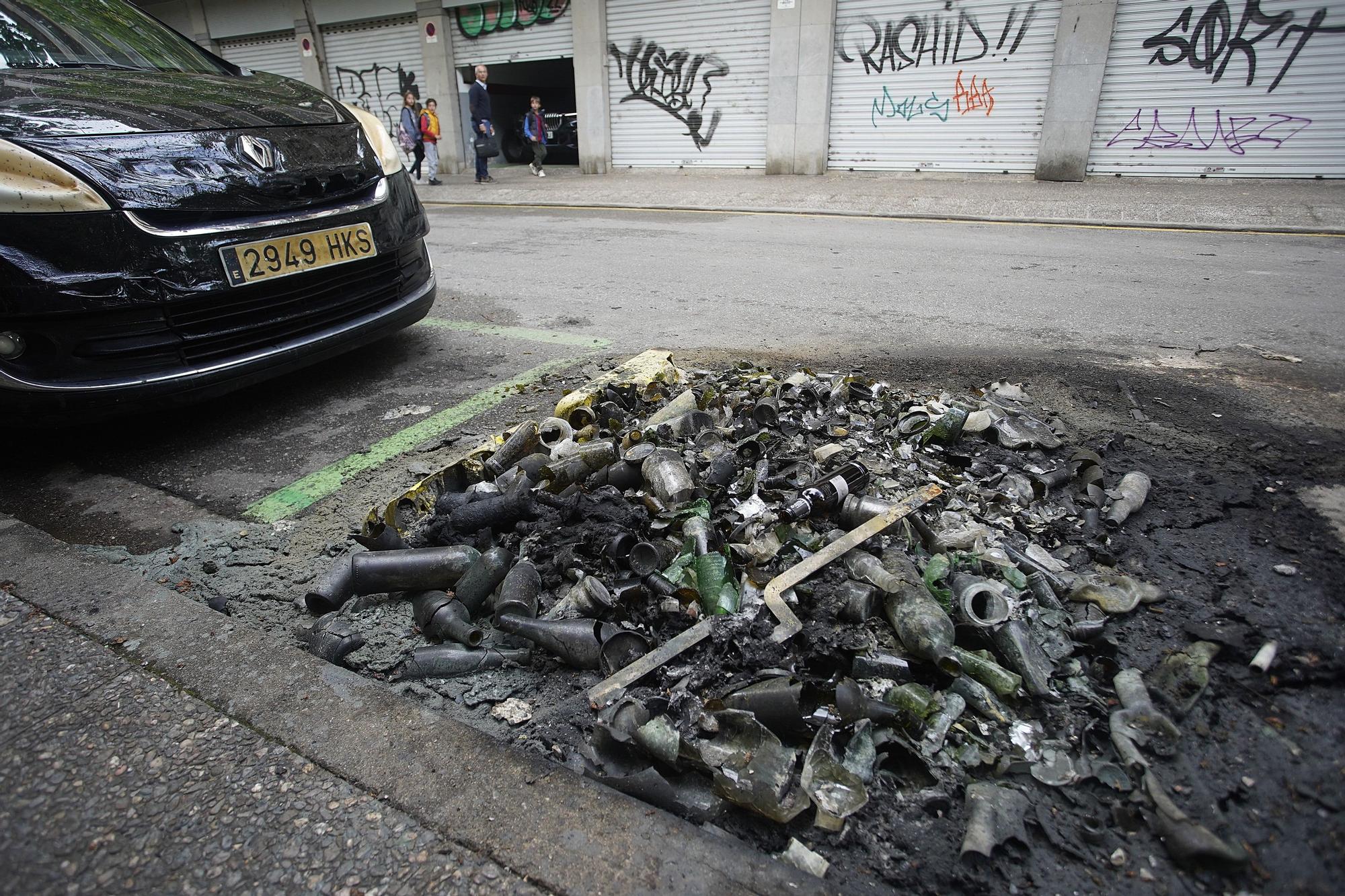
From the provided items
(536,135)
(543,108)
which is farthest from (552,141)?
(536,135)

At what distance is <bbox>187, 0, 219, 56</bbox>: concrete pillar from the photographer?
22.5 meters

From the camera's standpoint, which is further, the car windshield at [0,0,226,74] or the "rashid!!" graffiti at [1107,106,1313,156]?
the "rashid!!" graffiti at [1107,106,1313,156]

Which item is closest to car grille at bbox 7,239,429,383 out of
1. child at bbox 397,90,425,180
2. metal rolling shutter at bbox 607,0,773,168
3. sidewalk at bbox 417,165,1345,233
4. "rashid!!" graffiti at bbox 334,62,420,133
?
sidewalk at bbox 417,165,1345,233

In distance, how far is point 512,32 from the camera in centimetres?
1756

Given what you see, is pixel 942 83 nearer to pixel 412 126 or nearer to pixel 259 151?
pixel 412 126

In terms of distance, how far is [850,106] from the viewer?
45.3 ft

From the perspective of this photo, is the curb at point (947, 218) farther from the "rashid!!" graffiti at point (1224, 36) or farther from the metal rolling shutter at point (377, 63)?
the metal rolling shutter at point (377, 63)

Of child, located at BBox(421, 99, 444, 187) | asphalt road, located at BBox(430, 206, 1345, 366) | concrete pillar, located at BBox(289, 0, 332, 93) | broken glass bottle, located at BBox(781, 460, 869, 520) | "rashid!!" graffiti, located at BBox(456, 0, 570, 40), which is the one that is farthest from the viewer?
concrete pillar, located at BBox(289, 0, 332, 93)

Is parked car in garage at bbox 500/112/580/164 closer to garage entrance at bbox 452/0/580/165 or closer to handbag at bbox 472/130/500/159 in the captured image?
garage entrance at bbox 452/0/580/165

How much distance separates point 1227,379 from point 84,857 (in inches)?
194

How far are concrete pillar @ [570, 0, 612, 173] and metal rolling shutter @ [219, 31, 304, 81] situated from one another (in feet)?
32.1

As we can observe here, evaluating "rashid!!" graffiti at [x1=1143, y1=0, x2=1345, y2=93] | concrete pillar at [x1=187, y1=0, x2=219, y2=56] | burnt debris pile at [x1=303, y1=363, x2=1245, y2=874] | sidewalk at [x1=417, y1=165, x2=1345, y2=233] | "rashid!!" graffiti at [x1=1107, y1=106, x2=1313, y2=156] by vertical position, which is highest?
concrete pillar at [x1=187, y1=0, x2=219, y2=56]

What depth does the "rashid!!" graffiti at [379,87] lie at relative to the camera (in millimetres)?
19531

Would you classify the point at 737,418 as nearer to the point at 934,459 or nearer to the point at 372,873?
the point at 934,459
